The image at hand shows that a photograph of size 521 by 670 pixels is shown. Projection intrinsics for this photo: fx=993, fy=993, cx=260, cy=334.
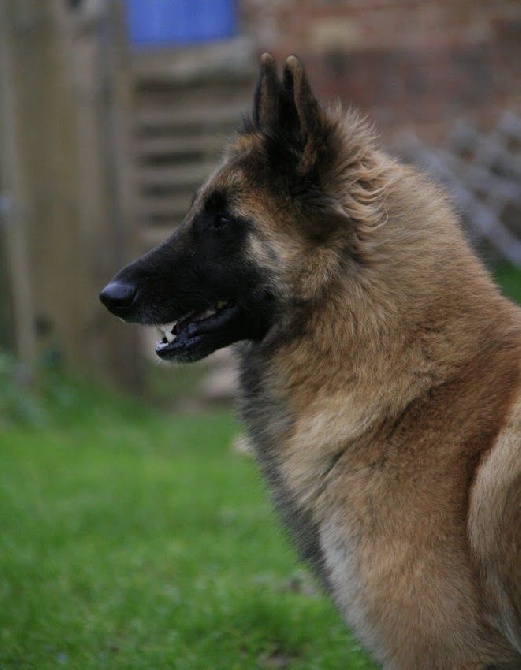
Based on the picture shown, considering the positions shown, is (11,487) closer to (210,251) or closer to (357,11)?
(210,251)

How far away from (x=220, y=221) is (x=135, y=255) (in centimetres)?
684

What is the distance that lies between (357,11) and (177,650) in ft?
33.0

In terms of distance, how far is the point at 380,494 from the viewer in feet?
9.18

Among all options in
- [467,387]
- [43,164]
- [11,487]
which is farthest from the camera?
[43,164]

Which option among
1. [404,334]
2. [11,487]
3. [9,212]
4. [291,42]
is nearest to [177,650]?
[404,334]

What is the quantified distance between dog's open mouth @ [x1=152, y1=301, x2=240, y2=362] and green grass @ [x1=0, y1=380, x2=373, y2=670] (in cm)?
68

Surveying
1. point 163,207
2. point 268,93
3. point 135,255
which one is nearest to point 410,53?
point 163,207

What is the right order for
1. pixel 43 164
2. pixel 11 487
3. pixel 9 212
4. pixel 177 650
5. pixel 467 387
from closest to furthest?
pixel 467 387
pixel 177 650
pixel 11 487
pixel 9 212
pixel 43 164

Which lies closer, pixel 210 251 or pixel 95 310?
pixel 210 251

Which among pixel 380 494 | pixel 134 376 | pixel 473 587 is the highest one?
pixel 380 494

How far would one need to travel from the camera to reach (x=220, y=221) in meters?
3.21

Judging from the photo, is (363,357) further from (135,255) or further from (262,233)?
(135,255)

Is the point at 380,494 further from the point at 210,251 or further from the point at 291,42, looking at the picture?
the point at 291,42

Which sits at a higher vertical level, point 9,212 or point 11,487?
point 9,212
